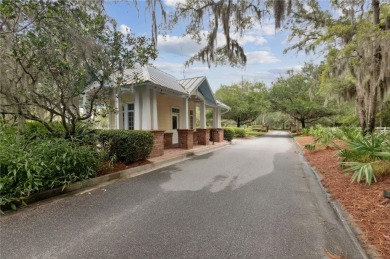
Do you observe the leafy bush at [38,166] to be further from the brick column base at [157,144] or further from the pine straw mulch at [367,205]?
the pine straw mulch at [367,205]

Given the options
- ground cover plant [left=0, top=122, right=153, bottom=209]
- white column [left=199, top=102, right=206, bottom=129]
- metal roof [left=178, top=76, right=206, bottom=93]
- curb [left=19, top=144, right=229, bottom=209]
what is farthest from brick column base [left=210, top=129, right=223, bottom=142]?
ground cover plant [left=0, top=122, right=153, bottom=209]

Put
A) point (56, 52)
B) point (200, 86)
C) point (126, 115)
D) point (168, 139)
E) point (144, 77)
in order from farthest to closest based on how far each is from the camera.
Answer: point (200, 86) → point (168, 139) → point (126, 115) → point (144, 77) → point (56, 52)

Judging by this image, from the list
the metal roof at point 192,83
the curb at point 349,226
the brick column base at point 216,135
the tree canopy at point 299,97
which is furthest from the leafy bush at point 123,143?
the tree canopy at point 299,97

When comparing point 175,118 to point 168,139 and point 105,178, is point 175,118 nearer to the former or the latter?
point 168,139

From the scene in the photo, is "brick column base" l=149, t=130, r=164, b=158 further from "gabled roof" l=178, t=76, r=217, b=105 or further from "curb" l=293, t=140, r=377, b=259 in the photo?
"curb" l=293, t=140, r=377, b=259

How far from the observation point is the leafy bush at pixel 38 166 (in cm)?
405

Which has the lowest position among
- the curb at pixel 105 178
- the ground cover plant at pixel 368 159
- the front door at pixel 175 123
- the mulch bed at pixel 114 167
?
the curb at pixel 105 178

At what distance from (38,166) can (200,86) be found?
38.3 ft

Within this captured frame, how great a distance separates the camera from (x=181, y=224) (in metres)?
3.44

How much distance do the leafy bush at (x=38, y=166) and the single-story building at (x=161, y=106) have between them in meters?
2.46

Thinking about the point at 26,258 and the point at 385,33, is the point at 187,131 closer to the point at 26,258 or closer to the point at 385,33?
the point at 385,33

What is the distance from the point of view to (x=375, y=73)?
870cm

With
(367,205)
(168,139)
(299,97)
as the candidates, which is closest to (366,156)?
(367,205)

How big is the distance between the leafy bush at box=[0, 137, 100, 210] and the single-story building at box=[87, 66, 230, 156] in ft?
8.06
